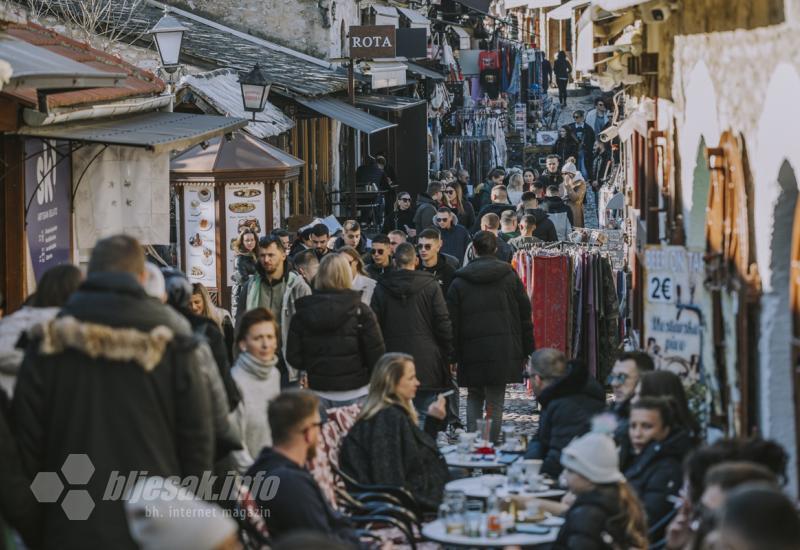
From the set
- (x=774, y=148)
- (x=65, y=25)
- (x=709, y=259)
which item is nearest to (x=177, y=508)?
(x=774, y=148)

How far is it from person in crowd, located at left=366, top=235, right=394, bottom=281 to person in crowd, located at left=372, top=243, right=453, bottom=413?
3.78ft

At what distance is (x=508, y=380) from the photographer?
14023 mm

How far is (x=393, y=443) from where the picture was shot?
10203mm

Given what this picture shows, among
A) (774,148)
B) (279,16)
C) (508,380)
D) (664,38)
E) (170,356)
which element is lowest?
(508,380)

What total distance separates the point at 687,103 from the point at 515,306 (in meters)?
3.25

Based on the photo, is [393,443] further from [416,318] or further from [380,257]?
[380,257]

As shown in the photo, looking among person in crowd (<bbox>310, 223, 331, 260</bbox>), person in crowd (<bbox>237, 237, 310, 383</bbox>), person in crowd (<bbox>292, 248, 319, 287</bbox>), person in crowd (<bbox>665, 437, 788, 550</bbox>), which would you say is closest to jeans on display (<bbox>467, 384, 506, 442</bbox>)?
person in crowd (<bbox>292, 248, 319, 287</bbox>)

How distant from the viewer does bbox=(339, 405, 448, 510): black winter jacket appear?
10203 millimetres

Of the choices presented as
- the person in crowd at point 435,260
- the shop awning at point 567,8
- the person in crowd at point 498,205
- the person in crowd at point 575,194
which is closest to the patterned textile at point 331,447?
the person in crowd at point 435,260

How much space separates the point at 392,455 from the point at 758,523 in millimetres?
5390

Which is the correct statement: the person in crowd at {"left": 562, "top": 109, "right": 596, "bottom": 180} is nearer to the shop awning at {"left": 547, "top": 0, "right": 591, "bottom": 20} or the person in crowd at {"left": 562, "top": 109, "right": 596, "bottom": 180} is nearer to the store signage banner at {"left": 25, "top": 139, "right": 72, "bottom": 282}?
the shop awning at {"left": 547, "top": 0, "right": 591, "bottom": 20}

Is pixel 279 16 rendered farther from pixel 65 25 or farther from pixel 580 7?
pixel 580 7

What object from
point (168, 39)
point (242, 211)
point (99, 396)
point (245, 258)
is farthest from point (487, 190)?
point (99, 396)
